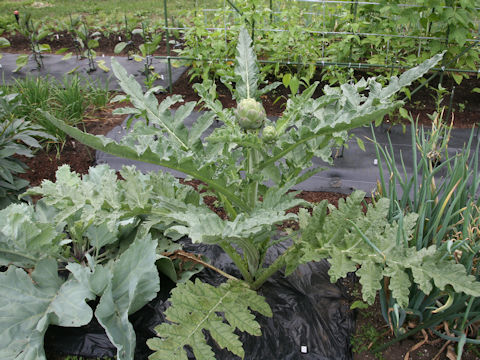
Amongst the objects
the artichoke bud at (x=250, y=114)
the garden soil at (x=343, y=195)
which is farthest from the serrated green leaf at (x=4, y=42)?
the artichoke bud at (x=250, y=114)

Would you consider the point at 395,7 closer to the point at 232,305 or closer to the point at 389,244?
the point at 389,244

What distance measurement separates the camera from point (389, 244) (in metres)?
1.68

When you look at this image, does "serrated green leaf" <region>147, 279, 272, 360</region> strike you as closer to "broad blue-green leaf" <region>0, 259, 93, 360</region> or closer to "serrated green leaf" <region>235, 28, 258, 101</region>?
"broad blue-green leaf" <region>0, 259, 93, 360</region>

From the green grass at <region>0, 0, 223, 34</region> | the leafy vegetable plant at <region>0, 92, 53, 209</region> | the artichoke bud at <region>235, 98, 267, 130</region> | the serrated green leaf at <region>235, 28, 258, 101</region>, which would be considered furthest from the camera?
the green grass at <region>0, 0, 223, 34</region>

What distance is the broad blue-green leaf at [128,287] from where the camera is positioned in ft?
5.78

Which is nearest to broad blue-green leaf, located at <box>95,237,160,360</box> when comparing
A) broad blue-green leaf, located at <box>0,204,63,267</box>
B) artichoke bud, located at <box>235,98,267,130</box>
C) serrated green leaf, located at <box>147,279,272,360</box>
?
serrated green leaf, located at <box>147,279,272,360</box>

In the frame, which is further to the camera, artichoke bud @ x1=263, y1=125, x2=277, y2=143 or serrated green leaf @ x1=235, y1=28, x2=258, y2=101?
serrated green leaf @ x1=235, y1=28, x2=258, y2=101

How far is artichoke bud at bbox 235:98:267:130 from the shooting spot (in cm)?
172

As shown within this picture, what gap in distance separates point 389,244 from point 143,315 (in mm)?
1138

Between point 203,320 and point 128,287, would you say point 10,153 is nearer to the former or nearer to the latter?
point 128,287

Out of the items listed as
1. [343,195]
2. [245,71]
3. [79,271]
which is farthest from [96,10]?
[79,271]

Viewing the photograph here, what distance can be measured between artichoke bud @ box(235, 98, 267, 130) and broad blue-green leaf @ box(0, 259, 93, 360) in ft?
3.12

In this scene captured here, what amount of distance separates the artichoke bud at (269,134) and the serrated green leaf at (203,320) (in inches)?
25.2

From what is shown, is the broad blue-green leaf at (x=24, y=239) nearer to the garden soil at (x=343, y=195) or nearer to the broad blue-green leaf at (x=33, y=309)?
the broad blue-green leaf at (x=33, y=309)
